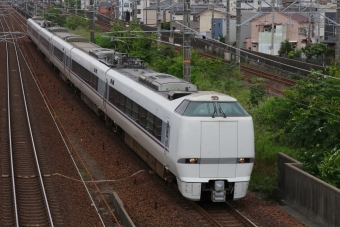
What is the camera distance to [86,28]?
226 feet

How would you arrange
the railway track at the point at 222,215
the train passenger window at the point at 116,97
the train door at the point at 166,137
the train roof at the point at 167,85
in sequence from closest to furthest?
the railway track at the point at 222,215 → the train door at the point at 166,137 → the train roof at the point at 167,85 → the train passenger window at the point at 116,97

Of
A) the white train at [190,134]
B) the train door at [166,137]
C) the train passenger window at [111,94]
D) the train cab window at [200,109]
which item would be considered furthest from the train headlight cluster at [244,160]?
the train passenger window at [111,94]

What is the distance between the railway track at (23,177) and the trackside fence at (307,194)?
17.0 feet

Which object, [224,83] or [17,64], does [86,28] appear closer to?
[17,64]

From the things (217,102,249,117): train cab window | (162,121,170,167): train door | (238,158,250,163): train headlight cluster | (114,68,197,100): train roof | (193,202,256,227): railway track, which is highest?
(114,68,197,100): train roof

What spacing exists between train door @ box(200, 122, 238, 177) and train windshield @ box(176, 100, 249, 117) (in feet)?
0.81

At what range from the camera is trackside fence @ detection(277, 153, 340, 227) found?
12984 millimetres

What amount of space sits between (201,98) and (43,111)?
1423 centimetres

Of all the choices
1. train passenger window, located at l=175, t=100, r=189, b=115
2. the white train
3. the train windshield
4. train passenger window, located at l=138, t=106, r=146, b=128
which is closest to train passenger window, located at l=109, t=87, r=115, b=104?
the white train

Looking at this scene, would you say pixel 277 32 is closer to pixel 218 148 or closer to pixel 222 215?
pixel 218 148

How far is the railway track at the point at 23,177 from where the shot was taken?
14.0 m

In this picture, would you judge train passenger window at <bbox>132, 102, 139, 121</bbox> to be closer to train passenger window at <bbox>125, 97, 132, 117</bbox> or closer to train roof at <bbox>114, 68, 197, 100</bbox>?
train passenger window at <bbox>125, 97, 132, 117</bbox>

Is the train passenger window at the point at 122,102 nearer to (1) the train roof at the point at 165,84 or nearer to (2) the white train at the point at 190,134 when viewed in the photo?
(2) the white train at the point at 190,134

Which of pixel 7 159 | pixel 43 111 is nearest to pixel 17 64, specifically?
pixel 43 111
